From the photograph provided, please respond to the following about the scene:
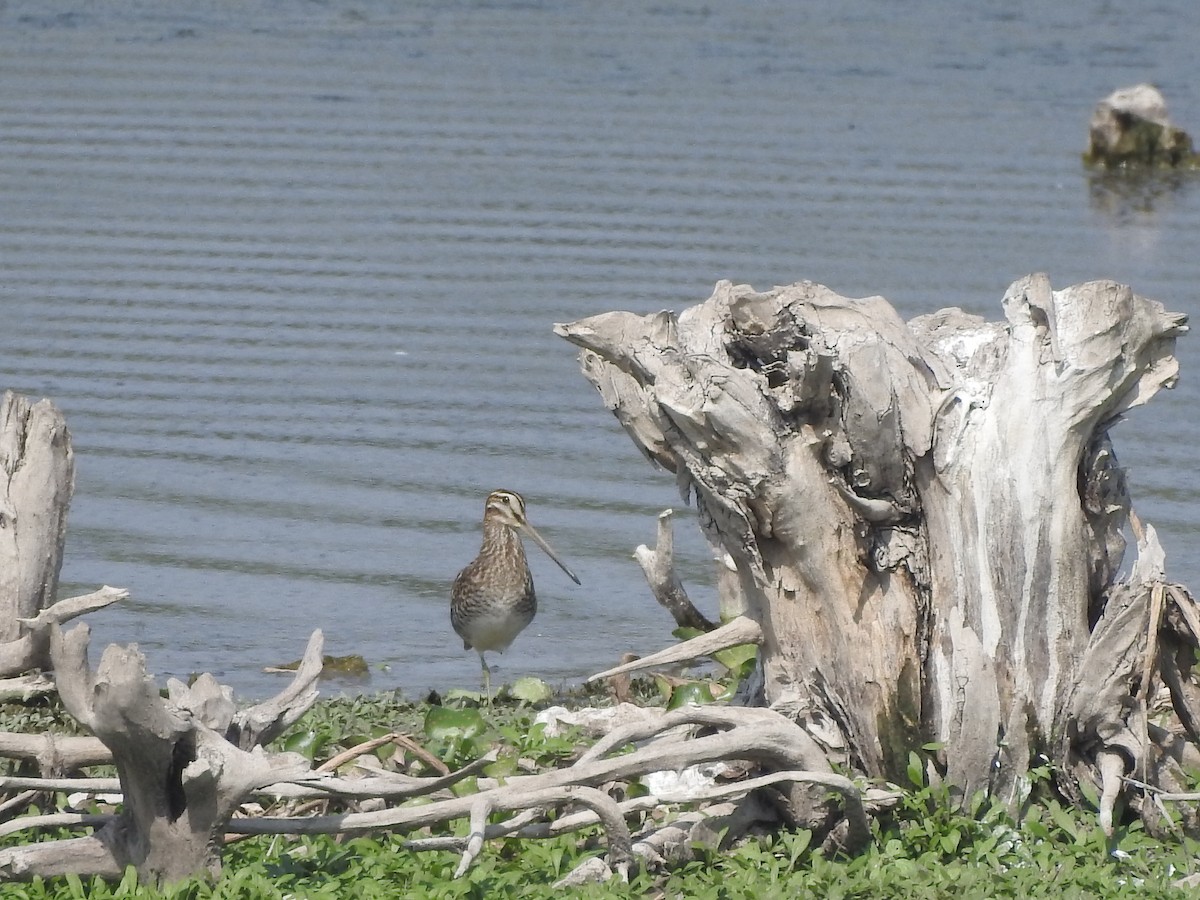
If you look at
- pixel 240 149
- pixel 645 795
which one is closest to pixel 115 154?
pixel 240 149

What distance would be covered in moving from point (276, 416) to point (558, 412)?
1839 millimetres

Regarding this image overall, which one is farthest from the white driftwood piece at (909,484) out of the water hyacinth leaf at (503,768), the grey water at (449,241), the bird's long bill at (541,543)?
the bird's long bill at (541,543)

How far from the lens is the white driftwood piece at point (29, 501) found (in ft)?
24.2

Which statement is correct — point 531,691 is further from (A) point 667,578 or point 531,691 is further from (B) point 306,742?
(B) point 306,742

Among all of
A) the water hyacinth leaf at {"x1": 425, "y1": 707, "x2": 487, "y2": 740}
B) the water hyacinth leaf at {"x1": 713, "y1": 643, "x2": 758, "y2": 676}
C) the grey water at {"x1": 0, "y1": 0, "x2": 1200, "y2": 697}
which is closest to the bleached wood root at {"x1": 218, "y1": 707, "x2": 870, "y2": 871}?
the water hyacinth leaf at {"x1": 425, "y1": 707, "x2": 487, "y2": 740}

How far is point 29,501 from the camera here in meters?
7.45

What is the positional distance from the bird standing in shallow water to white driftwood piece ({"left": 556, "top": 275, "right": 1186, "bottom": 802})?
288cm

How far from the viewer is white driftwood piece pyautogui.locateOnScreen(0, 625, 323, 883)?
5223 millimetres

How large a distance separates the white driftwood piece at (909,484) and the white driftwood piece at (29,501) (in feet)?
7.84

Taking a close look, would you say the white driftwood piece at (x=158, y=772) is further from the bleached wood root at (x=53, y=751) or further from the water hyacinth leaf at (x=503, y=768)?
the water hyacinth leaf at (x=503, y=768)

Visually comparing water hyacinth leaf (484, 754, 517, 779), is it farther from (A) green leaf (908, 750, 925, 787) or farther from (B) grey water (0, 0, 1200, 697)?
(B) grey water (0, 0, 1200, 697)

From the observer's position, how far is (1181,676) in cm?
643

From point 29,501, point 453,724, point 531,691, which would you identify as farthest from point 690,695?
point 29,501

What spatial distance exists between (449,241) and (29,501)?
31.7 ft
